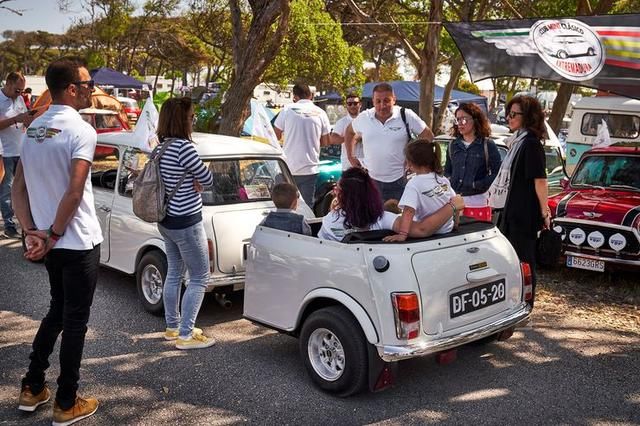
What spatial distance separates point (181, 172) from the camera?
16.3 ft

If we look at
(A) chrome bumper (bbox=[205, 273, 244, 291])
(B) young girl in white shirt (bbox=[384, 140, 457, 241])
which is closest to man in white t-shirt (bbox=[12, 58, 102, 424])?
(A) chrome bumper (bbox=[205, 273, 244, 291])

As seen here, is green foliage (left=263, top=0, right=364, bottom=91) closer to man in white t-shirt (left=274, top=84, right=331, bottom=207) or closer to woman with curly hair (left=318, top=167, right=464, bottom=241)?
man in white t-shirt (left=274, top=84, right=331, bottom=207)

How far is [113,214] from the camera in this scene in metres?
6.50

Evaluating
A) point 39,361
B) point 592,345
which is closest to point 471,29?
point 592,345

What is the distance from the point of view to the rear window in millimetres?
14297

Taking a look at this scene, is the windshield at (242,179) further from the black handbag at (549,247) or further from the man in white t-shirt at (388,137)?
the black handbag at (549,247)

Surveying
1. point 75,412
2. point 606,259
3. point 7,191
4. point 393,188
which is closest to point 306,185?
point 393,188

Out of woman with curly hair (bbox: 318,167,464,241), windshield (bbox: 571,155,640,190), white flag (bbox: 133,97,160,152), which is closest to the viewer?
woman with curly hair (bbox: 318,167,464,241)

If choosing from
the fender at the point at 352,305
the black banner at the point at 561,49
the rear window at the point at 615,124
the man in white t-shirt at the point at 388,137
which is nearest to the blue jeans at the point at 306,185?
the man in white t-shirt at the point at 388,137

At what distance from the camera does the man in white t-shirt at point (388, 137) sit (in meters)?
6.56

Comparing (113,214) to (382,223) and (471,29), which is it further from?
(471,29)

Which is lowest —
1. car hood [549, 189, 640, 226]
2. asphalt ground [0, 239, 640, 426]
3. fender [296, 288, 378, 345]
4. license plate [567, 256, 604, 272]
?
asphalt ground [0, 239, 640, 426]

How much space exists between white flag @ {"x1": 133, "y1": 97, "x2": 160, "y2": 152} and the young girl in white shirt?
289 cm

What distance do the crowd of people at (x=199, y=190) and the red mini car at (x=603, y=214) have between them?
1691 millimetres
